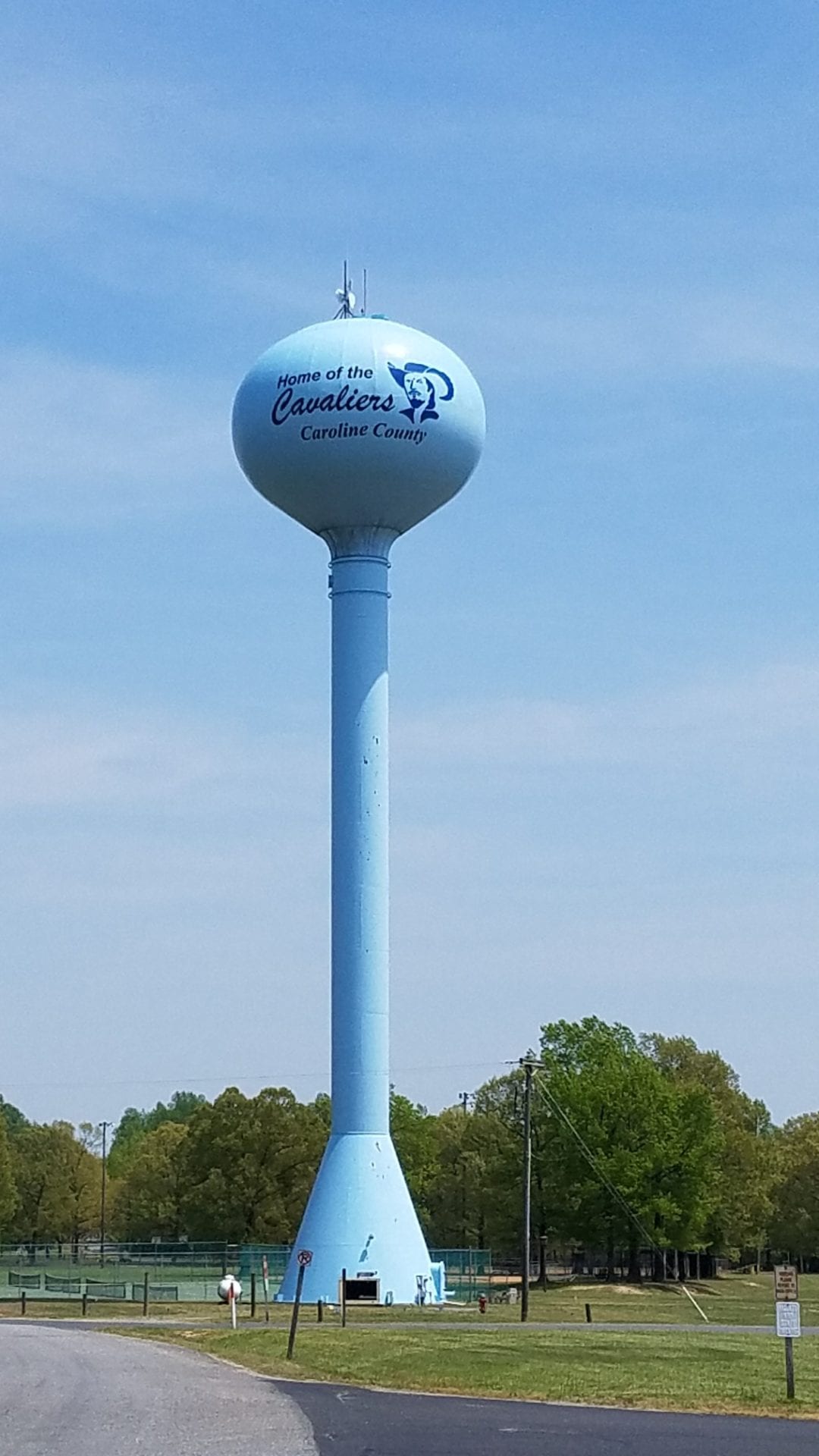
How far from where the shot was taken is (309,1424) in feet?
61.0

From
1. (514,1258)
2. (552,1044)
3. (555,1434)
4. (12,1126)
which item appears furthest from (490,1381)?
(12,1126)

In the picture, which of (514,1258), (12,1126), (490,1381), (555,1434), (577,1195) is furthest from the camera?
(12,1126)

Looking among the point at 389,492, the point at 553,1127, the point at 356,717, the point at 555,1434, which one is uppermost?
the point at 389,492

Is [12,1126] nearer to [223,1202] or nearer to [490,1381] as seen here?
[223,1202]

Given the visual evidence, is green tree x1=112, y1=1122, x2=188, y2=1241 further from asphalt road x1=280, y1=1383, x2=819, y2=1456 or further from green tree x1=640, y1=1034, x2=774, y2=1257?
asphalt road x1=280, y1=1383, x2=819, y2=1456

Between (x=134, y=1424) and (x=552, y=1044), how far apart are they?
182ft

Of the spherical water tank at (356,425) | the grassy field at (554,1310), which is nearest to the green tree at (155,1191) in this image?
the grassy field at (554,1310)

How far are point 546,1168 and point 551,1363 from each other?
42.3 meters

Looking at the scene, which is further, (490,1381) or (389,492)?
(389,492)

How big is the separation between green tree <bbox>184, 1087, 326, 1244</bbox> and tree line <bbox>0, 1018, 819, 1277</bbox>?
0.06 meters

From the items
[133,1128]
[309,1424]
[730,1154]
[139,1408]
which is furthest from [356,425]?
[133,1128]

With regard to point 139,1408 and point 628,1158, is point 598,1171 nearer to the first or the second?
point 628,1158

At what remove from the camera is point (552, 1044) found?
7306 cm

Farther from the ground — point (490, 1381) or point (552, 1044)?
point (552, 1044)
